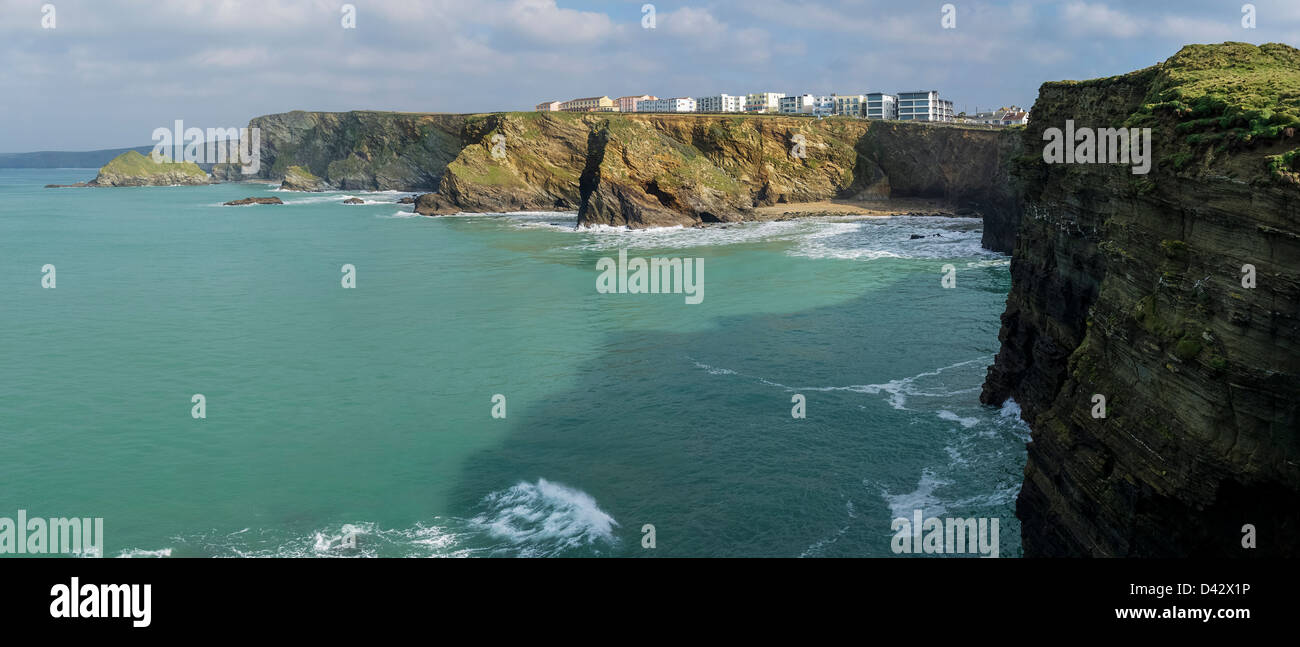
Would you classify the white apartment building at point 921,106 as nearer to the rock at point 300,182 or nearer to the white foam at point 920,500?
the rock at point 300,182

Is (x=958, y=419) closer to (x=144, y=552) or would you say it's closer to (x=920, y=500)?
(x=920, y=500)

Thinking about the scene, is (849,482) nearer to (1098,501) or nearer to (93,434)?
(1098,501)

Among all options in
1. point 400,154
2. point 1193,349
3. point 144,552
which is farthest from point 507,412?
point 400,154

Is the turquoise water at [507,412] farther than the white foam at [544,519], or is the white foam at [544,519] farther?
the turquoise water at [507,412]

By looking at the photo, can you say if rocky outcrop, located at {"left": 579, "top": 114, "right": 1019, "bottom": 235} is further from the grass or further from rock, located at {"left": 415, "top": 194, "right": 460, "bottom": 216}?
the grass

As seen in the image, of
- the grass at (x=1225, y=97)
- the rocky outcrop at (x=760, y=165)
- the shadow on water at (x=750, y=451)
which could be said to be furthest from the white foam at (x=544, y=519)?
the rocky outcrop at (x=760, y=165)
